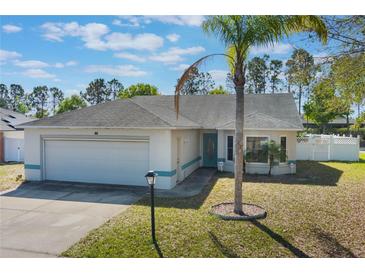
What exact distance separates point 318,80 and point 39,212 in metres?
9.48

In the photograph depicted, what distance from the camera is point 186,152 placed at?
14.0 metres

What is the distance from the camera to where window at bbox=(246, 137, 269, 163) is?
1446cm

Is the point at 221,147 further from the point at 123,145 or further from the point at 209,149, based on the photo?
the point at 123,145

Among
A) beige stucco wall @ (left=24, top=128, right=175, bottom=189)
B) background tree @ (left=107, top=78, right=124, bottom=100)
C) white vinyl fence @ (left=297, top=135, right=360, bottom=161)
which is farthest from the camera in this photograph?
background tree @ (left=107, top=78, right=124, bottom=100)

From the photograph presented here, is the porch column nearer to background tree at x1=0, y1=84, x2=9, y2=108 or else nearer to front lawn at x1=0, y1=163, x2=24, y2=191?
front lawn at x1=0, y1=163, x2=24, y2=191

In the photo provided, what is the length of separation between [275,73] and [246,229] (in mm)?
44612

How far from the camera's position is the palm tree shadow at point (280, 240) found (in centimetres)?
577

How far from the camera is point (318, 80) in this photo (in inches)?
356

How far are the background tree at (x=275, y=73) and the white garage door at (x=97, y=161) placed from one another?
40.6 meters

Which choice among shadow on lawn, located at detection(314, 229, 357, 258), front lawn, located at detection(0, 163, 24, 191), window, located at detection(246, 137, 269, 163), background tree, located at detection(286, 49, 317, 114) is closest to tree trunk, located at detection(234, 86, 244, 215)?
shadow on lawn, located at detection(314, 229, 357, 258)

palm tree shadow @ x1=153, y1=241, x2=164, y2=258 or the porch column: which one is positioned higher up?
the porch column

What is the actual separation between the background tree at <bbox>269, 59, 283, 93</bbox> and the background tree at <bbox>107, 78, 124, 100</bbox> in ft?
108

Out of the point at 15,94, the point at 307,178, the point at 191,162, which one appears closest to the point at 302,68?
the point at 307,178
